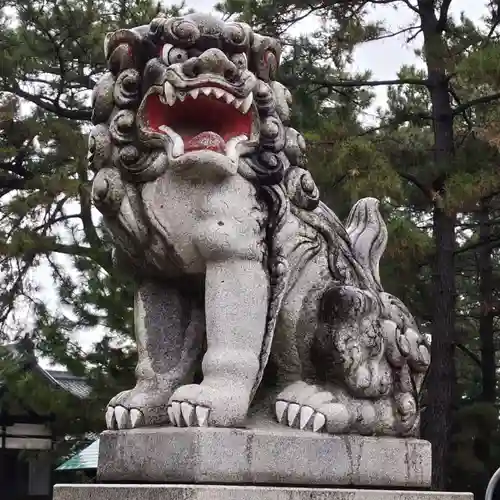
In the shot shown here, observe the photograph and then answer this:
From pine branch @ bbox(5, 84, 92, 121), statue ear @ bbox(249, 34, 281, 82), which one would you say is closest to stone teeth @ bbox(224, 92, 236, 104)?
statue ear @ bbox(249, 34, 281, 82)

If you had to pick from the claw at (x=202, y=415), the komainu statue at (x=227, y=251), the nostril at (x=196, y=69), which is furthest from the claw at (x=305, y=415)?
the nostril at (x=196, y=69)

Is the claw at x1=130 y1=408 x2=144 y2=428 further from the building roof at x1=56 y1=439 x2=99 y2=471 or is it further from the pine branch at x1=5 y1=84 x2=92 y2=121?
the pine branch at x1=5 y1=84 x2=92 y2=121

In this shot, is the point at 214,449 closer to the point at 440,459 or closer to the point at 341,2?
the point at 440,459

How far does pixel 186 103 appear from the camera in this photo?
2.73 meters

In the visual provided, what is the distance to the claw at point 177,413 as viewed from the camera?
2566 mm

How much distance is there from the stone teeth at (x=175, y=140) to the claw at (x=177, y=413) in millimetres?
712

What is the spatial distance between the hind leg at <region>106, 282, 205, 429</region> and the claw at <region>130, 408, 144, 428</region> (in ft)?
0.20

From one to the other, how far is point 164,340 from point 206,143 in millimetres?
635

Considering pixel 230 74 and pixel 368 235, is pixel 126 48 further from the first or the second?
pixel 368 235

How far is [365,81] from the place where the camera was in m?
9.12

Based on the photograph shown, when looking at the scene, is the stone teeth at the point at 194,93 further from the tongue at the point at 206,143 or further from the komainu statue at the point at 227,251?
the tongue at the point at 206,143

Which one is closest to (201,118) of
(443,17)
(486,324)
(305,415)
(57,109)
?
(305,415)

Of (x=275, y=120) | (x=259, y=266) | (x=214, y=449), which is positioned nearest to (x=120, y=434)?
(x=214, y=449)

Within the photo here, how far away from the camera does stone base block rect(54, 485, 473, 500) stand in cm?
239
